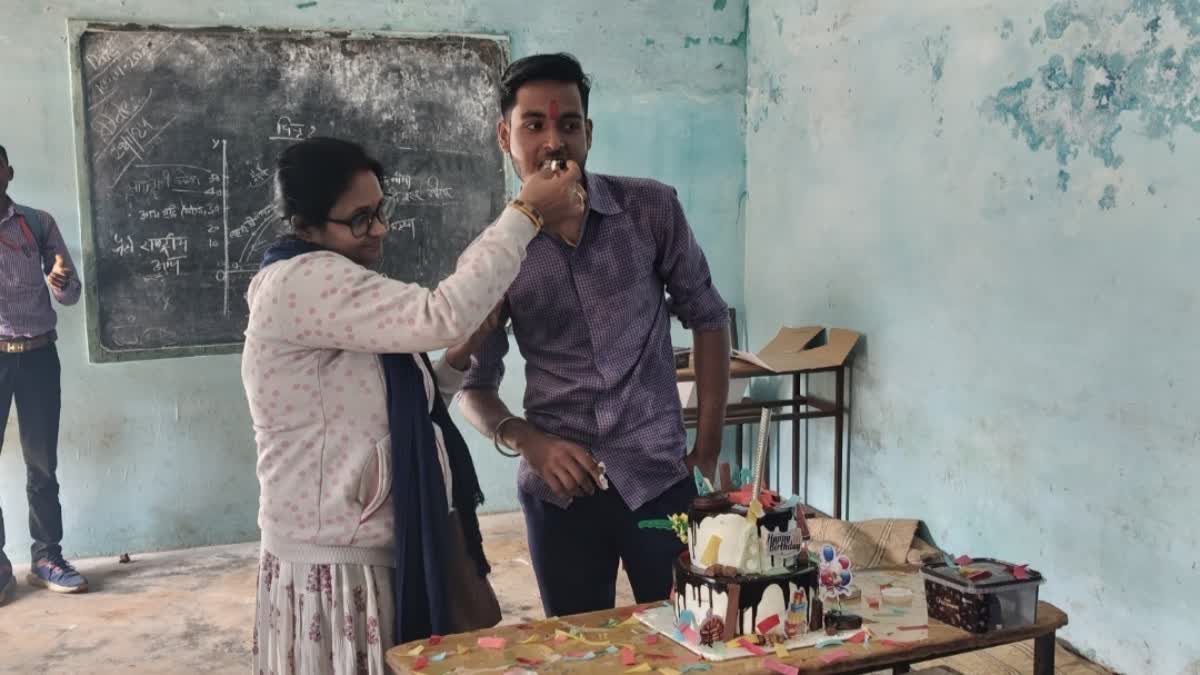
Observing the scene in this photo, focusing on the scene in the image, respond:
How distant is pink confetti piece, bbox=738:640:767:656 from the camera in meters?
1.59

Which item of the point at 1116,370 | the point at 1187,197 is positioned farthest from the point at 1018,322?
the point at 1187,197

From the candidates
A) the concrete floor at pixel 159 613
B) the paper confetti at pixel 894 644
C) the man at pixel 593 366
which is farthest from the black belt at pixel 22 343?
the paper confetti at pixel 894 644

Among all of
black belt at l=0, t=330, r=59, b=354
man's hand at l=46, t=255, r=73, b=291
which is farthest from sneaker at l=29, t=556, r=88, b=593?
man's hand at l=46, t=255, r=73, b=291

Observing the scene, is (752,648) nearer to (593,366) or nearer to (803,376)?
(593,366)

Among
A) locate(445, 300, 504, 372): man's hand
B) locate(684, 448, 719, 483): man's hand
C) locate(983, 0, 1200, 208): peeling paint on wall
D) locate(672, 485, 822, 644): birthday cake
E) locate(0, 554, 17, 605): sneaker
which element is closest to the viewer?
locate(672, 485, 822, 644): birthday cake

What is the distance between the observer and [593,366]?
1.98 meters

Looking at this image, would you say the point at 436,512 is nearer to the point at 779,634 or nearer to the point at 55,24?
the point at 779,634

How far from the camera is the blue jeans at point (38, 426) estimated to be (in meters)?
4.11

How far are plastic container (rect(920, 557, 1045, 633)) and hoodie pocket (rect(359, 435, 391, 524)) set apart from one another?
0.89m

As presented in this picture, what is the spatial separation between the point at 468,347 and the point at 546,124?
429 mm

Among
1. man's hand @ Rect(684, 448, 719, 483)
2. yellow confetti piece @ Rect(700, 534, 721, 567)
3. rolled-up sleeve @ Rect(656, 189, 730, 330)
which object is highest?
rolled-up sleeve @ Rect(656, 189, 730, 330)

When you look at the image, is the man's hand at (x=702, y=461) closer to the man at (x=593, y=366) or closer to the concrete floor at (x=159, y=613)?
the man at (x=593, y=366)

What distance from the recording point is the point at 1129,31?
2982 millimetres

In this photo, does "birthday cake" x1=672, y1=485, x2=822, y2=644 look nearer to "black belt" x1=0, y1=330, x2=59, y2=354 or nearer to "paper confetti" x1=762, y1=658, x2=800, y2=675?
"paper confetti" x1=762, y1=658, x2=800, y2=675
